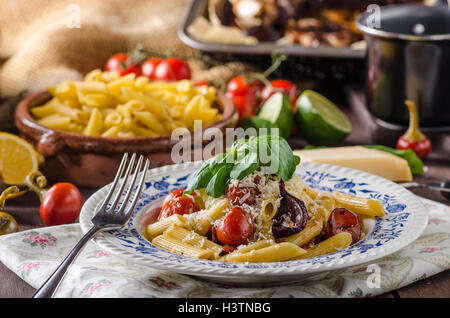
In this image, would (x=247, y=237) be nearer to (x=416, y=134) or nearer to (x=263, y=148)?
(x=263, y=148)

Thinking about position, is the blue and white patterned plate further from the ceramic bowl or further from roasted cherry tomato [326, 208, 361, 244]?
the ceramic bowl

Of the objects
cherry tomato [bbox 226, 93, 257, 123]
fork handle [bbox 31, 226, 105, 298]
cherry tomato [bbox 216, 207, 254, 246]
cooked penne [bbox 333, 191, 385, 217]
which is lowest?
cherry tomato [bbox 226, 93, 257, 123]

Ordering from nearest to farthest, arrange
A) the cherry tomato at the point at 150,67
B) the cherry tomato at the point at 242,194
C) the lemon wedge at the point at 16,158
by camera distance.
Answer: the cherry tomato at the point at 242,194
the lemon wedge at the point at 16,158
the cherry tomato at the point at 150,67

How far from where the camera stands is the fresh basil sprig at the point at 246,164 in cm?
137

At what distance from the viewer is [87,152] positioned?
200cm

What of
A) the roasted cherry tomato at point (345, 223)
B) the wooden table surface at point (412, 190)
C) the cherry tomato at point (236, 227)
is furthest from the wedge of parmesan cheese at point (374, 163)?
the cherry tomato at point (236, 227)

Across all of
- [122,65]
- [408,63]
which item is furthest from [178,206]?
[122,65]

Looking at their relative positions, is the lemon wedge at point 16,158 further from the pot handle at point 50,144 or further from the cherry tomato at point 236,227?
the cherry tomato at point 236,227

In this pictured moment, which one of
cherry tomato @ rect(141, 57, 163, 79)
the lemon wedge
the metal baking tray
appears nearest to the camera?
the lemon wedge

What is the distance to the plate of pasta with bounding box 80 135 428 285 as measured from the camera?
1.22m

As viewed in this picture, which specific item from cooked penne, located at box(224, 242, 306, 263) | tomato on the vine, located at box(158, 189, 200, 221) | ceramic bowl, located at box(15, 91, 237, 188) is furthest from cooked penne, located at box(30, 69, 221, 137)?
cooked penne, located at box(224, 242, 306, 263)

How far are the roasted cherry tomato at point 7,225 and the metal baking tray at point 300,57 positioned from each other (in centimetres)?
154

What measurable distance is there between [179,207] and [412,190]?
0.88m

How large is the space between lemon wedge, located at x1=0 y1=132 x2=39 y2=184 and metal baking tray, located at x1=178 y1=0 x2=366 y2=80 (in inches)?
46.9
